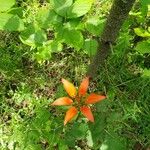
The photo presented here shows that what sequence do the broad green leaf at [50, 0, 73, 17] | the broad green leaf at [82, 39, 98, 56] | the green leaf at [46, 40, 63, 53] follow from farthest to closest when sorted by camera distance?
1. the green leaf at [46, 40, 63, 53]
2. the broad green leaf at [82, 39, 98, 56]
3. the broad green leaf at [50, 0, 73, 17]

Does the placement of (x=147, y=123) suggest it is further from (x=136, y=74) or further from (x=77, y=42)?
(x=77, y=42)

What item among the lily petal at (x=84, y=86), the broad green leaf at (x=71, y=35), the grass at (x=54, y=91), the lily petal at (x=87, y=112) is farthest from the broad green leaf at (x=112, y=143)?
the broad green leaf at (x=71, y=35)

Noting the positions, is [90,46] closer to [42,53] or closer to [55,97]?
[42,53]

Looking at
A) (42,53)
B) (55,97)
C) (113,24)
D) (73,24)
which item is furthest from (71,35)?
(55,97)

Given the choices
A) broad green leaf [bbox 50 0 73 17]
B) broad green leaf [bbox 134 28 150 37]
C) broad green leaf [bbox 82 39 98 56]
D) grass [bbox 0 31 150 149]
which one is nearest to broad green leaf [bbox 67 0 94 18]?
broad green leaf [bbox 50 0 73 17]

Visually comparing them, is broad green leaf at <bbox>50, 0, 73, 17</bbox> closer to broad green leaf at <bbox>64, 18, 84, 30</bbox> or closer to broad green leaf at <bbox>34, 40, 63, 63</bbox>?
broad green leaf at <bbox>64, 18, 84, 30</bbox>

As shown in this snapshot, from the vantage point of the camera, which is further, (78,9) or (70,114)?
(70,114)

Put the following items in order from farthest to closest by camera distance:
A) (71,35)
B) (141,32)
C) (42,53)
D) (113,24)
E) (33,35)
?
(42,53)
(141,32)
(33,35)
(71,35)
(113,24)
